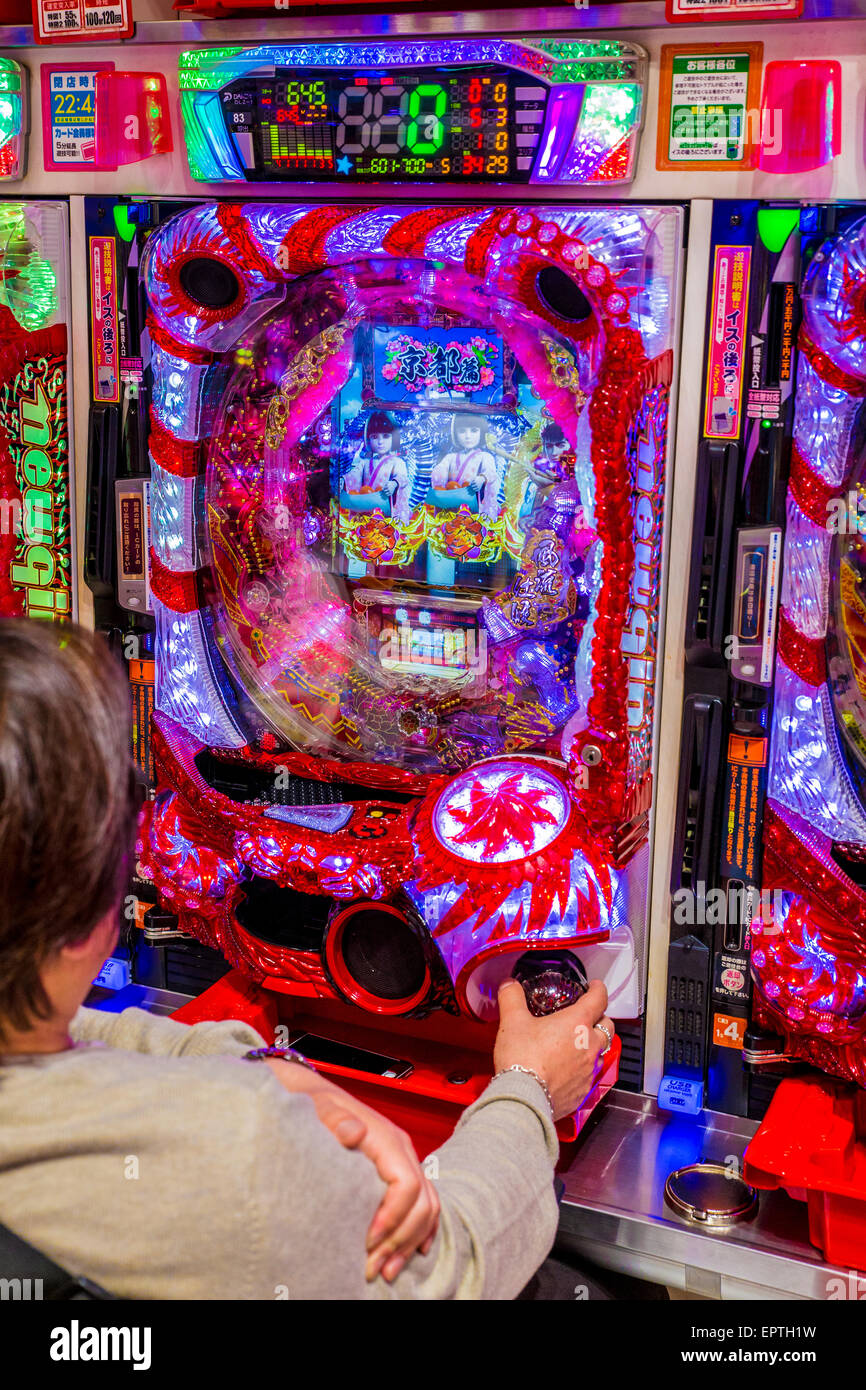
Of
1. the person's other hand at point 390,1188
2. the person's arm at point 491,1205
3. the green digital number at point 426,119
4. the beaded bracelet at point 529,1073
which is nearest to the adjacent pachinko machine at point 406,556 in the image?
the green digital number at point 426,119

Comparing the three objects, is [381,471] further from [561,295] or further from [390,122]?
[390,122]

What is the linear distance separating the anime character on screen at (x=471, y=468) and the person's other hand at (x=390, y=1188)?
1346mm

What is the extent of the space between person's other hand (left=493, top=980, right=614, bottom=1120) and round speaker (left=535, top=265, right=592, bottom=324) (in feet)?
3.77

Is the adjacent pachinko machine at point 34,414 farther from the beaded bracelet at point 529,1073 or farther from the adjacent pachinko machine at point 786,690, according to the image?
the beaded bracelet at point 529,1073

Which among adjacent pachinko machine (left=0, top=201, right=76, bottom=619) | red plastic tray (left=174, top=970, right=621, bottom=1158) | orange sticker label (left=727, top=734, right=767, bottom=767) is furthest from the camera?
adjacent pachinko machine (left=0, top=201, right=76, bottom=619)

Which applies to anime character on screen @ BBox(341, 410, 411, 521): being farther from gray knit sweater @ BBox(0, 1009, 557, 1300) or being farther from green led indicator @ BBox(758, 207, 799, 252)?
gray knit sweater @ BBox(0, 1009, 557, 1300)

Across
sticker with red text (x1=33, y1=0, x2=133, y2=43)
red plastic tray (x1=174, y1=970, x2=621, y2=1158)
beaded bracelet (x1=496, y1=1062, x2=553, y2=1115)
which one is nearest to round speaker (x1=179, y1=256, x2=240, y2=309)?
sticker with red text (x1=33, y1=0, x2=133, y2=43)

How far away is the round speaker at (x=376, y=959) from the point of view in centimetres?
242

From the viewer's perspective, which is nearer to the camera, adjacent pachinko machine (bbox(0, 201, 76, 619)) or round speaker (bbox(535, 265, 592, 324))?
round speaker (bbox(535, 265, 592, 324))

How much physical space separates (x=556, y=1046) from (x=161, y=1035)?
0.48m

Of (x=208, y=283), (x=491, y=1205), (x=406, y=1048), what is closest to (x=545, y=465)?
(x=208, y=283)

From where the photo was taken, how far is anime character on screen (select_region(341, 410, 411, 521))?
8.03 feet

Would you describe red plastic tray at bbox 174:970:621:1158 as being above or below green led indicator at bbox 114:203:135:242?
below

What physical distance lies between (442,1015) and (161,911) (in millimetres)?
674
